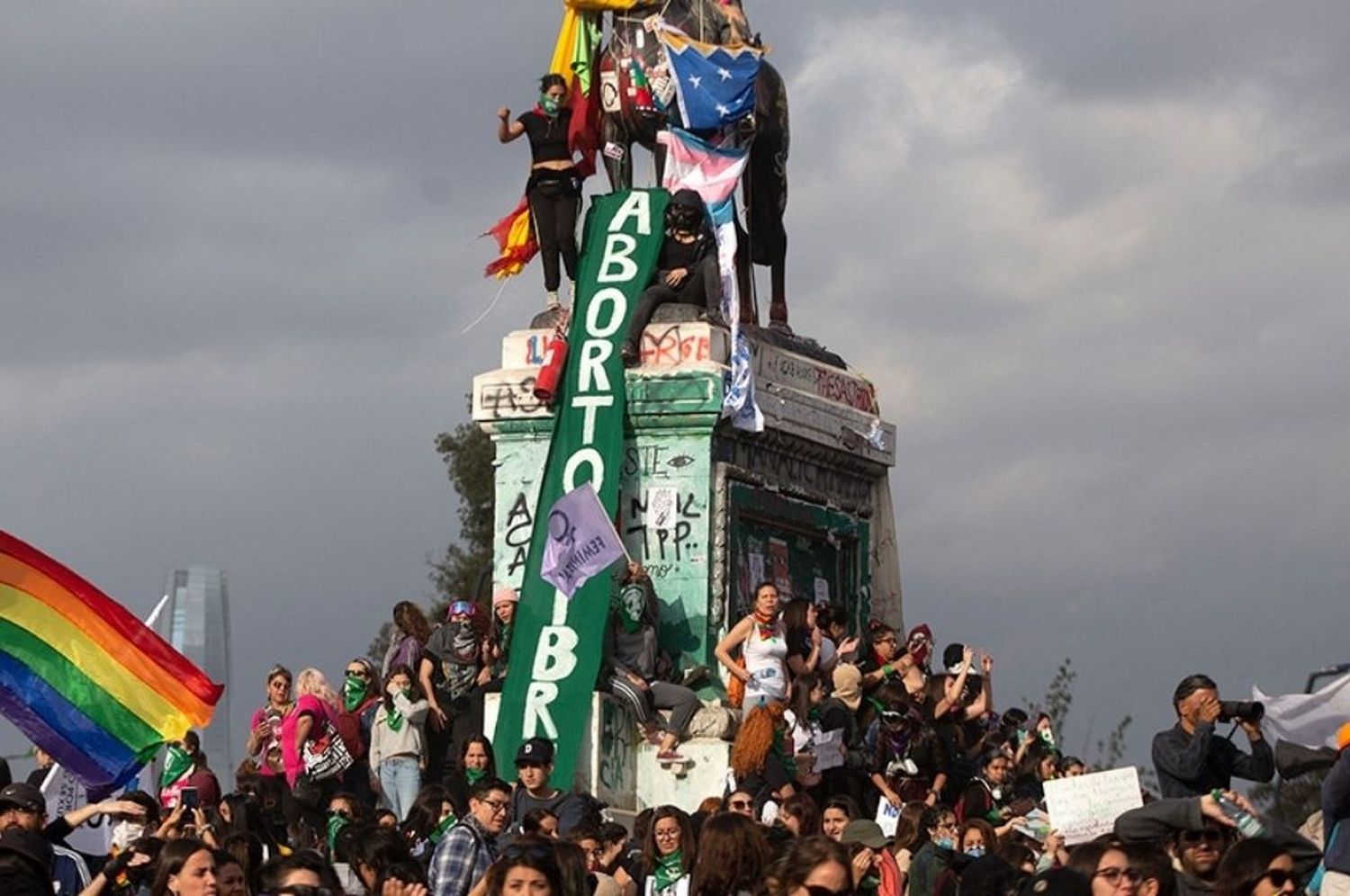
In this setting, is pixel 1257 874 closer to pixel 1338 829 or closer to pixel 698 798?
pixel 1338 829

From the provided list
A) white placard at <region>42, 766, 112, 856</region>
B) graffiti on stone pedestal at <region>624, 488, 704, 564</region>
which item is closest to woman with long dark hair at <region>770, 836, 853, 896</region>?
white placard at <region>42, 766, 112, 856</region>

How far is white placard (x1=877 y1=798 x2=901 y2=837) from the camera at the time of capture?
20141 millimetres

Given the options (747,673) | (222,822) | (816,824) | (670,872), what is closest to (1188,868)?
(670,872)

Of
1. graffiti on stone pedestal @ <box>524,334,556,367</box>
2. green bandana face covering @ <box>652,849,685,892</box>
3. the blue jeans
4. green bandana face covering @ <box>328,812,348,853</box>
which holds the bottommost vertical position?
green bandana face covering @ <box>652,849,685,892</box>

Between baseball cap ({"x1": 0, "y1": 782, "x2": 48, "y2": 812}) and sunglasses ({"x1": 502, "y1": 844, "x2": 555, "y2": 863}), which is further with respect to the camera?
baseball cap ({"x1": 0, "y1": 782, "x2": 48, "y2": 812})

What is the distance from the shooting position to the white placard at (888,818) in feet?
66.1

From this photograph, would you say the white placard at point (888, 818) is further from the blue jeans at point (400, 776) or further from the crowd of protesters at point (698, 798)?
the blue jeans at point (400, 776)

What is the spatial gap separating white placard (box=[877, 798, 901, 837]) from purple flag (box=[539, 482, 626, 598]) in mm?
3334

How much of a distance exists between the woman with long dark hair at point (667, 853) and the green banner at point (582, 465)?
22.2 feet

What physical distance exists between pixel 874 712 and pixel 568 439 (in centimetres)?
330

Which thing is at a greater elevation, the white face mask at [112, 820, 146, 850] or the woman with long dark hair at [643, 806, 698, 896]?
the white face mask at [112, 820, 146, 850]

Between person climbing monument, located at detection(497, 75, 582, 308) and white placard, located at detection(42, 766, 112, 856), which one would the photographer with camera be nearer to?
white placard, located at detection(42, 766, 112, 856)

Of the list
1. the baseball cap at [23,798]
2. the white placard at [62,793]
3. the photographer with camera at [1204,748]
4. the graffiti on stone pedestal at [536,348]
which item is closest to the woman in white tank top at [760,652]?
the graffiti on stone pedestal at [536,348]

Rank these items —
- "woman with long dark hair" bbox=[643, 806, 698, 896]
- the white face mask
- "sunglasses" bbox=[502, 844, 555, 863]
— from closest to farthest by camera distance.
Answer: "sunglasses" bbox=[502, 844, 555, 863] < "woman with long dark hair" bbox=[643, 806, 698, 896] < the white face mask
